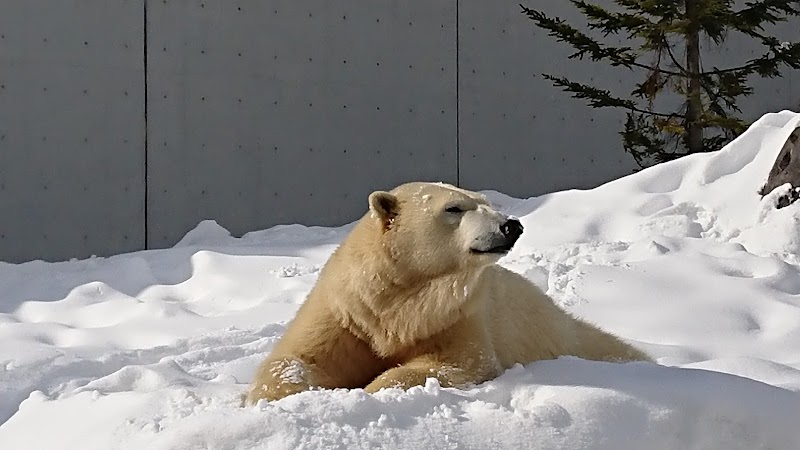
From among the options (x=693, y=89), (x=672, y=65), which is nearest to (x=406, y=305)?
(x=693, y=89)

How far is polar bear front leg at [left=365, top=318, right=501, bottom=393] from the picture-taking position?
229cm

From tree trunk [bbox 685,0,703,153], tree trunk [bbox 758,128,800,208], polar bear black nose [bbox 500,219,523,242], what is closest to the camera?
polar bear black nose [bbox 500,219,523,242]

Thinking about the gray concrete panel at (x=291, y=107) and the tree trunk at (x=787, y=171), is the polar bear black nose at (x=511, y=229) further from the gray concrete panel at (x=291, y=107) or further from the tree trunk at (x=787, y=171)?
the gray concrete panel at (x=291, y=107)

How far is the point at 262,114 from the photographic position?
916 centimetres

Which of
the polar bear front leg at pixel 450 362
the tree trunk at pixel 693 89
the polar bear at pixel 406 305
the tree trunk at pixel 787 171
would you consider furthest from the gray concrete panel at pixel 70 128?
the polar bear front leg at pixel 450 362

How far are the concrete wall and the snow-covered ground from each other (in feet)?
5.05

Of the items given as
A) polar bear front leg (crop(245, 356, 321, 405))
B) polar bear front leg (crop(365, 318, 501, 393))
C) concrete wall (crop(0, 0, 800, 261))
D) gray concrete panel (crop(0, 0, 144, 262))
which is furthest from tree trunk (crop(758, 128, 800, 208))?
gray concrete panel (crop(0, 0, 144, 262))

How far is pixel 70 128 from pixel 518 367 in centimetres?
666

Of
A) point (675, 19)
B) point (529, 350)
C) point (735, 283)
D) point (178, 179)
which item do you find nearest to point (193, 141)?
point (178, 179)

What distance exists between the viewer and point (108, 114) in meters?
8.43

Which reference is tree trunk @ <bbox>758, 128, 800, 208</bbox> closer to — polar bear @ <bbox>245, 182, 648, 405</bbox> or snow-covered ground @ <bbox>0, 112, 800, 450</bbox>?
snow-covered ground @ <bbox>0, 112, 800, 450</bbox>

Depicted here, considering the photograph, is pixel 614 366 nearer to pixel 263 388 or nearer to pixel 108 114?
pixel 263 388

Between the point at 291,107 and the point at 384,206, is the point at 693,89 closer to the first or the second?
the point at 291,107

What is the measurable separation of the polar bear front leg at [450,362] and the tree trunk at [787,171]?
3129 mm
